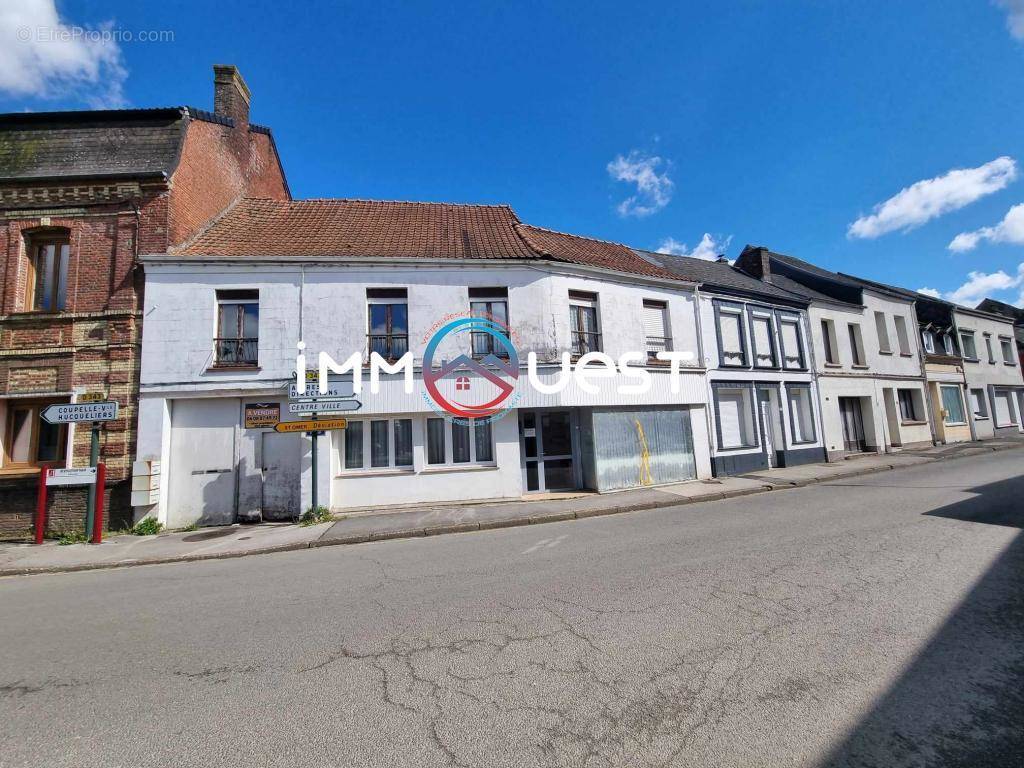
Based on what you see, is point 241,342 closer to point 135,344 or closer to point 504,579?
point 135,344

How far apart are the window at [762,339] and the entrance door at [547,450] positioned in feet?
26.2

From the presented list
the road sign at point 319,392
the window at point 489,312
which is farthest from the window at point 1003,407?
the road sign at point 319,392

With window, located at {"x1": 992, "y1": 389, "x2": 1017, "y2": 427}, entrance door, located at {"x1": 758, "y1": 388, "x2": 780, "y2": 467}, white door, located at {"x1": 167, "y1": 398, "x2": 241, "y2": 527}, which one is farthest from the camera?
window, located at {"x1": 992, "y1": 389, "x2": 1017, "y2": 427}

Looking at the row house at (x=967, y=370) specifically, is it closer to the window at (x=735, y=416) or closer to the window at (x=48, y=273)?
the window at (x=735, y=416)

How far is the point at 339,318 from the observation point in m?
10.8

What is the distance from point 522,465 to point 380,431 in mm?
3940

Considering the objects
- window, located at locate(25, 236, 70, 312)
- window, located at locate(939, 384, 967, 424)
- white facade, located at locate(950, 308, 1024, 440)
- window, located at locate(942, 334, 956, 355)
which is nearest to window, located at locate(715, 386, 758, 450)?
window, located at locate(939, 384, 967, 424)

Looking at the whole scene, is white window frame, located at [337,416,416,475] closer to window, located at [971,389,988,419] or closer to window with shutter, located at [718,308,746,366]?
window with shutter, located at [718,308,746,366]

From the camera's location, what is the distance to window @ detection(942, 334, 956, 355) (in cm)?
2181

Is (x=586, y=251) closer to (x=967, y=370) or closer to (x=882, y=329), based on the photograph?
(x=882, y=329)

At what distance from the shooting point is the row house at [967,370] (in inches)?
805

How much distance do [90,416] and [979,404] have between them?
3576 centimetres

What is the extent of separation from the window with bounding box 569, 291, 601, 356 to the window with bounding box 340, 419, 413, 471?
5.17m

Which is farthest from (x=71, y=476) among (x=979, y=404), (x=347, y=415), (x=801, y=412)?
(x=979, y=404)
